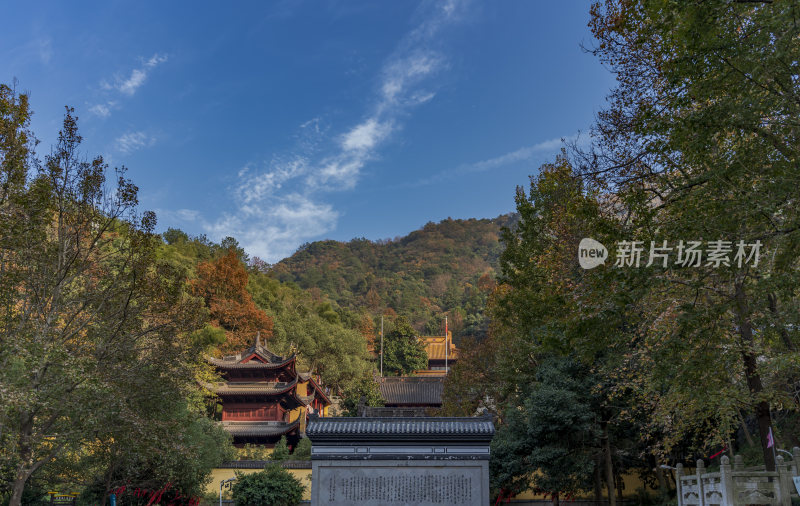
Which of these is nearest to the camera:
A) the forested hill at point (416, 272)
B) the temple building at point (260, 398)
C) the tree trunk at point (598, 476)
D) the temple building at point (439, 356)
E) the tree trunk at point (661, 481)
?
the tree trunk at point (598, 476)

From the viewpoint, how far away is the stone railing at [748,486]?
30.8ft

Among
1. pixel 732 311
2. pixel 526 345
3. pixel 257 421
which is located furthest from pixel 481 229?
pixel 732 311

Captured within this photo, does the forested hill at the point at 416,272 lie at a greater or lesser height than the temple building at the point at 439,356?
greater

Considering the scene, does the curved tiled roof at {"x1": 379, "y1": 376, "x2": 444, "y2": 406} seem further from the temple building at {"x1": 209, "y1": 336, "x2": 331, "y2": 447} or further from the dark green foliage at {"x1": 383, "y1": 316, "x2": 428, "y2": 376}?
the dark green foliage at {"x1": 383, "y1": 316, "x2": 428, "y2": 376}

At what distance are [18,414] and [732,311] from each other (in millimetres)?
12917

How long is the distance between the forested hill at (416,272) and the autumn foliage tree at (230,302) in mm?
25360

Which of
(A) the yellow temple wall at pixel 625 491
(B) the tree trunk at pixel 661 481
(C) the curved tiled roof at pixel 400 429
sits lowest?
(A) the yellow temple wall at pixel 625 491

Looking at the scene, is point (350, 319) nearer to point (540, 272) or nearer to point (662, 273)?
point (540, 272)

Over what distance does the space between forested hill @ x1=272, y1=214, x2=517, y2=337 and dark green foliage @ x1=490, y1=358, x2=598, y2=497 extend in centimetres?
4183

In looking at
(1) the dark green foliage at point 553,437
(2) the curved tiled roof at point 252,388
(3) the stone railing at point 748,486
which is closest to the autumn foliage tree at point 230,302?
(2) the curved tiled roof at point 252,388

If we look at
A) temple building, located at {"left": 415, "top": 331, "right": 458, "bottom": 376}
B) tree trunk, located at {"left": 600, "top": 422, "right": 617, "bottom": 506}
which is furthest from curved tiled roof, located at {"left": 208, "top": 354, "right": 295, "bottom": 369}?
temple building, located at {"left": 415, "top": 331, "right": 458, "bottom": 376}

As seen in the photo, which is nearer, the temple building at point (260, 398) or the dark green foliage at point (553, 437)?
the dark green foliage at point (553, 437)

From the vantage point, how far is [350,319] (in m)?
59.0

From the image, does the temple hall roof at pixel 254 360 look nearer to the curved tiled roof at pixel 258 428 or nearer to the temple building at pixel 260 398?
the temple building at pixel 260 398
